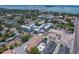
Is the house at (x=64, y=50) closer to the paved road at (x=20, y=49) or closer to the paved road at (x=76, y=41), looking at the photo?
the paved road at (x=76, y=41)

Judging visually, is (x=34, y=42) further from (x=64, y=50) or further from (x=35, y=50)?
(x=64, y=50)

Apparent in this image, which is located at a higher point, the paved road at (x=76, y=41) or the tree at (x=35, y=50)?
the paved road at (x=76, y=41)

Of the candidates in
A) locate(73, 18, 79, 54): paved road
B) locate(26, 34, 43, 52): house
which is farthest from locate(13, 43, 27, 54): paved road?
locate(73, 18, 79, 54): paved road

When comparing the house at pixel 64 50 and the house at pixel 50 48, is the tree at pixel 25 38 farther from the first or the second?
the house at pixel 64 50

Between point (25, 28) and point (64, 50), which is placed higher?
point (25, 28)

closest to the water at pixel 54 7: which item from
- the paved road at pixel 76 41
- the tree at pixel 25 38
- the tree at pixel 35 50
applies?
the paved road at pixel 76 41

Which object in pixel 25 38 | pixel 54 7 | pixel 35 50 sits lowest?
pixel 35 50

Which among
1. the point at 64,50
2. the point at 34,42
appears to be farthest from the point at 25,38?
the point at 64,50

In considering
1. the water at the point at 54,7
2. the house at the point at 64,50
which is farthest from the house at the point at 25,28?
the house at the point at 64,50

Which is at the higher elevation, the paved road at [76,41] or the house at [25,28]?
the house at [25,28]

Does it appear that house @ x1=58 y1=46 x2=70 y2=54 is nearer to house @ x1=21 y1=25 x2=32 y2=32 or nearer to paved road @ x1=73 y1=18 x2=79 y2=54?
paved road @ x1=73 y1=18 x2=79 y2=54

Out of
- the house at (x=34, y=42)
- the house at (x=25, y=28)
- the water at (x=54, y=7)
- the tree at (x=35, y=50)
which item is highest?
the water at (x=54, y=7)
